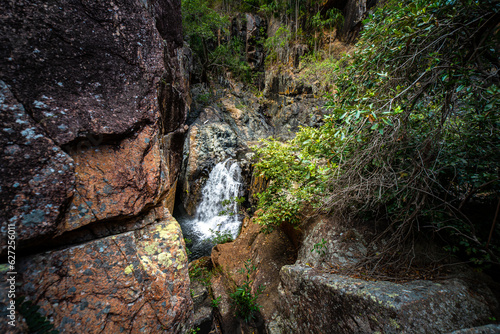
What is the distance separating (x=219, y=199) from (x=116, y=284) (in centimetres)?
846

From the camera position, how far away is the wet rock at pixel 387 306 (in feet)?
6.17

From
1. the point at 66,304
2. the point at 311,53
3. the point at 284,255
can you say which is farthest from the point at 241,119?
the point at 66,304

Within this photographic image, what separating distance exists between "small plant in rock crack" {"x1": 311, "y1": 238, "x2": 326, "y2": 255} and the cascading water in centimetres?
538

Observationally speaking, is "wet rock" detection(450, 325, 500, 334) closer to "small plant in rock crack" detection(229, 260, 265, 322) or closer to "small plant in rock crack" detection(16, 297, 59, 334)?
"small plant in rock crack" detection(229, 260, 265, 322)

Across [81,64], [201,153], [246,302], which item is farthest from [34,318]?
[201,153]

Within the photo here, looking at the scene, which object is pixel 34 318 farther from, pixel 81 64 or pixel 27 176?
pixel 81 64

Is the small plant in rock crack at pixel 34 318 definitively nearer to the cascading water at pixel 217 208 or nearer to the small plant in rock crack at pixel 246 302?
the small plant in rock crack at pixel 246 302

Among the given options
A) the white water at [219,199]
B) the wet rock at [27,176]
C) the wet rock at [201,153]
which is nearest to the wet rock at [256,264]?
the white water at [219,199]

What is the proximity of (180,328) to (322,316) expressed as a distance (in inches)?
79.2

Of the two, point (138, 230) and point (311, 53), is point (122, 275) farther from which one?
point (311, 53)

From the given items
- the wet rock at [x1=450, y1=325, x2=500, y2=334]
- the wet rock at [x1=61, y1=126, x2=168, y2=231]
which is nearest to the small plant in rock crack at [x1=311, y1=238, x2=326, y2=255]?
the wet rock at [x1=450, y1=325, x2=500, y2=334]

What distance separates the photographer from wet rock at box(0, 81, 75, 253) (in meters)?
1.18

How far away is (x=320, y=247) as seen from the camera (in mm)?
3445

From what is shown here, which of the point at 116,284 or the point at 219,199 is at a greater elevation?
the point at 116,284
